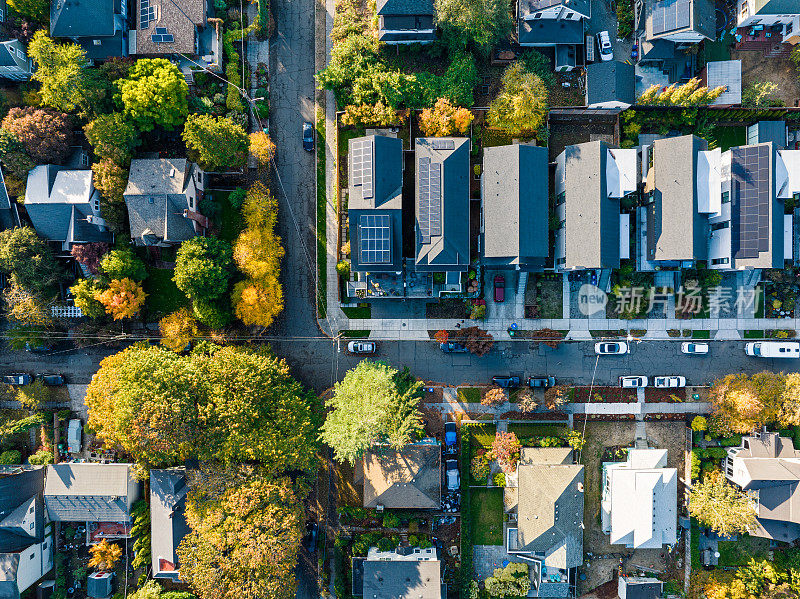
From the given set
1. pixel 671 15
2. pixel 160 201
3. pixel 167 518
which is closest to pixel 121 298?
pixel 160 201

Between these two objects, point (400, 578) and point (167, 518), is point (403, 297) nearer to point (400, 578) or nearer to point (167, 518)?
point (400, 578)

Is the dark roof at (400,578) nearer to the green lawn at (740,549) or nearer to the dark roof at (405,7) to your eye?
the green lawn at (740,549)

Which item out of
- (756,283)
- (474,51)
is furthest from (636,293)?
(474,51)

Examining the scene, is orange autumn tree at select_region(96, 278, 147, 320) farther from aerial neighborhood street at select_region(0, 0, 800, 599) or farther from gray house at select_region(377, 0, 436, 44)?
gray house at select_region(377, 0, 436, 44)

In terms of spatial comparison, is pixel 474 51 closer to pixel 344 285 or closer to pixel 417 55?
pixel 417 55

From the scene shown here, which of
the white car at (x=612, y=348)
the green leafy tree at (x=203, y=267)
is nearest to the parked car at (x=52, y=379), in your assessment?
the green leafy tree at (x=203, y=267)

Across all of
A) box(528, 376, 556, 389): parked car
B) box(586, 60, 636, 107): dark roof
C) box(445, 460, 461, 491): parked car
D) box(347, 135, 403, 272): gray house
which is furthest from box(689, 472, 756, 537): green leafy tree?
box(586, 60, 636, 107): dark roof

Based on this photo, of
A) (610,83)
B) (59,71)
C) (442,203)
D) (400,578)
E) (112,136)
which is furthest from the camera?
(400,578)
